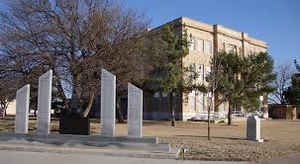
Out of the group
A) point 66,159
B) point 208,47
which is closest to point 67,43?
point 66,159

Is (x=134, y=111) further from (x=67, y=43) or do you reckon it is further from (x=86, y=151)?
(x=67, y=43)

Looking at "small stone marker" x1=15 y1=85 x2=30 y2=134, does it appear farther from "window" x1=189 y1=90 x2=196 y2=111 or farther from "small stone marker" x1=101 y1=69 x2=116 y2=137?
"window" x1=189 y1=90 x2=196 y2=111

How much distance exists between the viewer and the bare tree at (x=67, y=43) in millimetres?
17062

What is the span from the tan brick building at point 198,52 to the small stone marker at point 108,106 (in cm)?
2533

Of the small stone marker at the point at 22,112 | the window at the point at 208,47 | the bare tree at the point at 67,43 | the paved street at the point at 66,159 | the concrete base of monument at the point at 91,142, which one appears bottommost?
the paved street at the point at 66,159

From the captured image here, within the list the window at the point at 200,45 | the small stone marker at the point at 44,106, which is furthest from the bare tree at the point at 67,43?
the window at the point at 200,45

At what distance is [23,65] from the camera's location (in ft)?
56.5

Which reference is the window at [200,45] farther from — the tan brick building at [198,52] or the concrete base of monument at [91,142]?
the concrete base of monument at [91,142]

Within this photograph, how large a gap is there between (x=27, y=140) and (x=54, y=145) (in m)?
1.26

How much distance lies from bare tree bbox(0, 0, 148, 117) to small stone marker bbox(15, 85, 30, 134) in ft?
12.7

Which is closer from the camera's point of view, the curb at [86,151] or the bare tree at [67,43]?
the curb at [86,151]

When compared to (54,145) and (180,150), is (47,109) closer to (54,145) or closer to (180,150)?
(54,145)

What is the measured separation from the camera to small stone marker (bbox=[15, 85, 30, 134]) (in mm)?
13250

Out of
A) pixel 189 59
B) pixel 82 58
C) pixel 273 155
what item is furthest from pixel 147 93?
pixel 273 155
